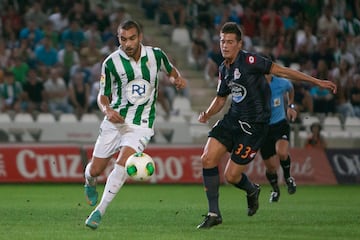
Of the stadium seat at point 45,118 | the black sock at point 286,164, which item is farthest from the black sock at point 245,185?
the stadium seat at point 45,118

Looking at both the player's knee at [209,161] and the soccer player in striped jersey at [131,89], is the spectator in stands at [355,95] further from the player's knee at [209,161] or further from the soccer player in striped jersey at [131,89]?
the soccer player in striped jersey at [131,89]

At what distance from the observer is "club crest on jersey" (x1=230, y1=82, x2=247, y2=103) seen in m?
11.9

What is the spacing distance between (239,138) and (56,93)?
10.8 meters

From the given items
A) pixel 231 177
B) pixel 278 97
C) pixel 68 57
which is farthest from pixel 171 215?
pixel 68 57

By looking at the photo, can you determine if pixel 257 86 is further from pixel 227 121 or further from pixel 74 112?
pixel 74 112

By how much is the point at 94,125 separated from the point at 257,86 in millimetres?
9826

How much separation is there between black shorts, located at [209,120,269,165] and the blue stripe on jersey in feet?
12.8

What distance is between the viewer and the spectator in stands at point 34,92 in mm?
21906

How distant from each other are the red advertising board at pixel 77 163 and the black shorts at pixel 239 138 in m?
8.61

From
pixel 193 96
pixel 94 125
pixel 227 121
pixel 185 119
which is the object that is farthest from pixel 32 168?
pixel 227 121

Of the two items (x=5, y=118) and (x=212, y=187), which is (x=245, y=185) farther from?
(x=5, y=118)

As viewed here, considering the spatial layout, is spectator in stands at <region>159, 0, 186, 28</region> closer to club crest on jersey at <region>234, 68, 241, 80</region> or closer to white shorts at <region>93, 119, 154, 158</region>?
club crest on jersey at <region>234, 68, 241, 80</region>

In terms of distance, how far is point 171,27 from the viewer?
26281mm

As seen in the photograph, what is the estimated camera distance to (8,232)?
35.2ft
